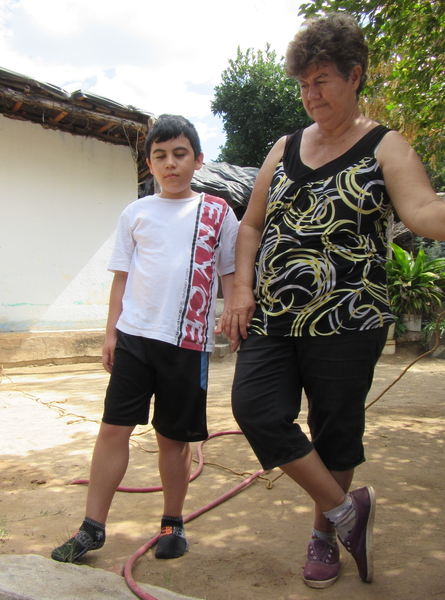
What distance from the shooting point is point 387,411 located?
4.44 metres

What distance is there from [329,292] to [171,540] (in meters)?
1.14

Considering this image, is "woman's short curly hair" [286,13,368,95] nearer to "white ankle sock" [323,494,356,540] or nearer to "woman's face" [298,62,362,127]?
"woman's face" [298,62,362,127]

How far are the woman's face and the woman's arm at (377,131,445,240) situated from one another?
0.19m

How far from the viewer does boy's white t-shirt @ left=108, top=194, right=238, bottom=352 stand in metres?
1.83

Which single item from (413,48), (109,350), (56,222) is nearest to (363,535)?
(109,350)

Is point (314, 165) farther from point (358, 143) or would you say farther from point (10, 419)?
point (10, 419)

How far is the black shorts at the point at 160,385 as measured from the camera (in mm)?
1819

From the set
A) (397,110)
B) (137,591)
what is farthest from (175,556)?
(397,110)

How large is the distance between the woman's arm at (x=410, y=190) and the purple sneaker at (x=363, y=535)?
0.89m

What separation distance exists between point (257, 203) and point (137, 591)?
1365 mm

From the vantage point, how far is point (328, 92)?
1.62 m

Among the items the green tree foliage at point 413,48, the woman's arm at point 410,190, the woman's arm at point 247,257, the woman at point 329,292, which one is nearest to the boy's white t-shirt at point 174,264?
the woman's arm at point 247,257

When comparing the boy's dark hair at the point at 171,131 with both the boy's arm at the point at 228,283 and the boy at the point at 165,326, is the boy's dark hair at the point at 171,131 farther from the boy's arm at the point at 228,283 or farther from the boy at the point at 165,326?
the boy's arm at the point at 228,283

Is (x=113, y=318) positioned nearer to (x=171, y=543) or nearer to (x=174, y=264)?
(x=174, y=264)
